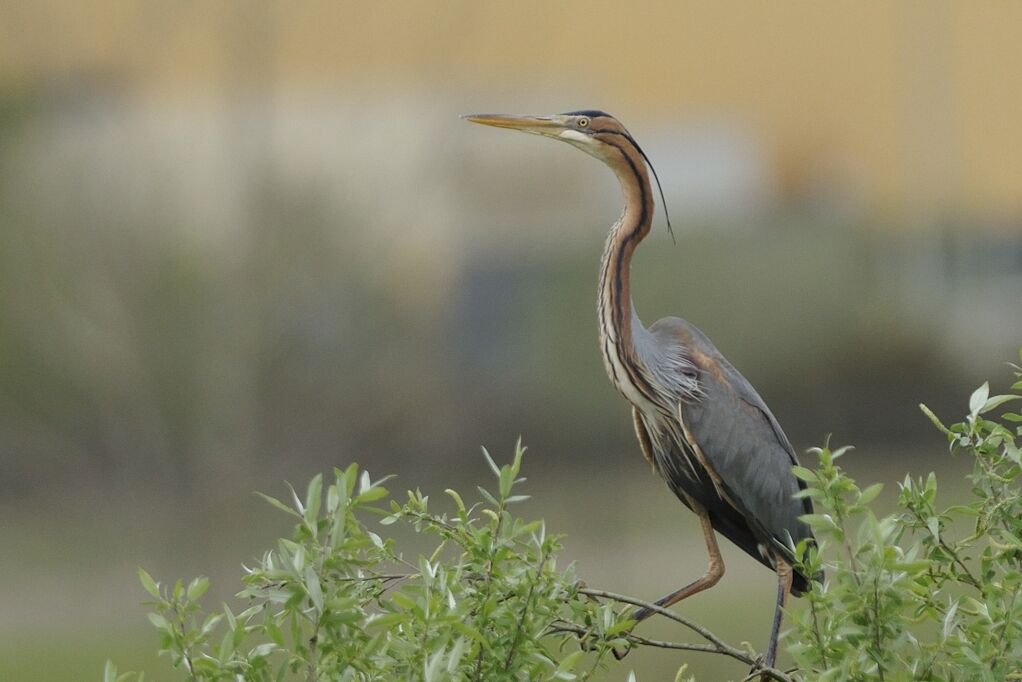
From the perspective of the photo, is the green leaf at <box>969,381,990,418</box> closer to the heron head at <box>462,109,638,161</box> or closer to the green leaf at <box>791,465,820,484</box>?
the green leaf at <box>791,465,820,484</box>

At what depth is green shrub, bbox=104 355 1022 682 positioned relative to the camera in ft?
7.45

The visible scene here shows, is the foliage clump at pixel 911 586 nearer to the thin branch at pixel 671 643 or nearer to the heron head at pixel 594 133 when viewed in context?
the thin branch at pixel 671 643

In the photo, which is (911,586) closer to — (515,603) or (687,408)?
(515,603)

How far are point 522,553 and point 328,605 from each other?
0.42m

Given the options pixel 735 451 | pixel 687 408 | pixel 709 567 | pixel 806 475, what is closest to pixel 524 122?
pixel 687 408

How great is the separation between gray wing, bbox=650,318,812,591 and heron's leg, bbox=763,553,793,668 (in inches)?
1.4

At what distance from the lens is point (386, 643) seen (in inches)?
94.0

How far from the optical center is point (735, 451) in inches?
163

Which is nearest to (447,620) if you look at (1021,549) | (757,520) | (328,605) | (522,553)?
(328,605)

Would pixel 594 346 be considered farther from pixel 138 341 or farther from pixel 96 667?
pixel 96 667

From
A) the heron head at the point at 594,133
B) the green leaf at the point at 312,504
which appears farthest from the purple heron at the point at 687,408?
the green leaf at the point at 312,504

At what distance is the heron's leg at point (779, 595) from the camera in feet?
12.2

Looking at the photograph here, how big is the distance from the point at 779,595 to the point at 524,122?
1226 millimetres

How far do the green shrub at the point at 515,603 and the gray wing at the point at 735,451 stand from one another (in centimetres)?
143
